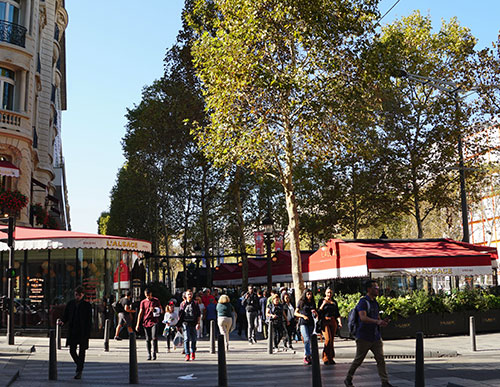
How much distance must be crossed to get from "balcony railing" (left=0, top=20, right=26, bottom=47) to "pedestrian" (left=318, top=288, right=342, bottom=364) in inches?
767

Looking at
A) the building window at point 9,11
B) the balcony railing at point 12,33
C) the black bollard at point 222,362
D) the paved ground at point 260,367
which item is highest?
the building window at point 9,11

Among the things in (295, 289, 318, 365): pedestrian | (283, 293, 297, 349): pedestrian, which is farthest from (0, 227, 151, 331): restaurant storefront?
(295, 289, 318, 365): pedestrian

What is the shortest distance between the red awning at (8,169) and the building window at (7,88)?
2.93 meters

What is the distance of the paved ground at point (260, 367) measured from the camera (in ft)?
37.5

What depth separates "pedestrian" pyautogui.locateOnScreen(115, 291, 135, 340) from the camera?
20.0 meters

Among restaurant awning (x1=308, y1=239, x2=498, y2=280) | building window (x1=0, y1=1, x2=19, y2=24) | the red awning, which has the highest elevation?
building window (x1=0, y1=1, x2=19, y2=24)

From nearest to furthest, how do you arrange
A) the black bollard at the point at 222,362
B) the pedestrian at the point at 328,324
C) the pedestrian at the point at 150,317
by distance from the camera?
the black bollard at the point at 222,362 → the pedestrian at the point at 328,324 → the pedestrian at the point at 150,317

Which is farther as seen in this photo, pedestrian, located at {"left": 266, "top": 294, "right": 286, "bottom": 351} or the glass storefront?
the glass storefront

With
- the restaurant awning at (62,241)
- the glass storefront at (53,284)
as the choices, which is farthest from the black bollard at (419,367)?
the glass storefront at (53,284)

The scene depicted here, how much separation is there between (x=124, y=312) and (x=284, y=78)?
31.6 feet

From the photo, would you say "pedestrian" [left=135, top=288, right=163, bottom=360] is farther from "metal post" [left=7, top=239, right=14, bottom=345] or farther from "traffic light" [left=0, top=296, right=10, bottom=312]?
"traffic light" [left=0, top=296, right=10, bottom=312]

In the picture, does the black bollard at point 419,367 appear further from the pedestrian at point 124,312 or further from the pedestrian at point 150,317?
the pedestrian at point 124,312

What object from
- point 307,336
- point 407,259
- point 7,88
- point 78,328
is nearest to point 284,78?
point 407,259

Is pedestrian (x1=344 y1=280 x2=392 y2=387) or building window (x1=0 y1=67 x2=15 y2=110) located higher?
building window (x1=0 y1=67 x2=15 y2=110)
